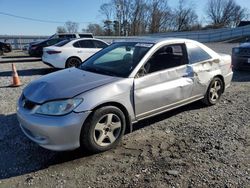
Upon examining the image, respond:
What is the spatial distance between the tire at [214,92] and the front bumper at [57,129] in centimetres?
304

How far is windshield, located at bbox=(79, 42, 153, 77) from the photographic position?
437 cm

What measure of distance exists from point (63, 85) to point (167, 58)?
6.28 ft

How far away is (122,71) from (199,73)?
5.68 ft

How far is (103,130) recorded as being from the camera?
12.6 feet

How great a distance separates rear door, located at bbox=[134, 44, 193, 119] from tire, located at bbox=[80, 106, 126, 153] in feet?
1.34

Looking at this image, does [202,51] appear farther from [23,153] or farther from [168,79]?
[23,153]

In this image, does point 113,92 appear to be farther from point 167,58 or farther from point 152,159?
point 167,58

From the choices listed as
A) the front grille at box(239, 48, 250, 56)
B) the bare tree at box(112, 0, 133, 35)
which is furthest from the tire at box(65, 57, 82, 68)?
the bare tree at box(112, 0, 133, 35)

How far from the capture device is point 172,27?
8131 cm

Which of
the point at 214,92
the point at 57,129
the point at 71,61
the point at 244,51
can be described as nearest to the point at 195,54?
the point at 214,92

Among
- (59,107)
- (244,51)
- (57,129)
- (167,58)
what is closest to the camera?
(57,129)

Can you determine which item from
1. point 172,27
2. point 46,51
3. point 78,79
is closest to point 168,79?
point 78,79

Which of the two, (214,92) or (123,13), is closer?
(214,92)

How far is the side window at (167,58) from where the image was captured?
446 cm
